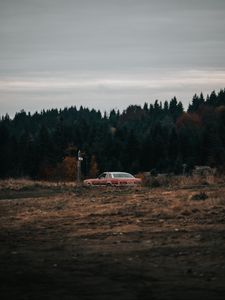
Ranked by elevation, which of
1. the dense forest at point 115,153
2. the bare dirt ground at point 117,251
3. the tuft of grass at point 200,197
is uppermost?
the dense forest at point 115,153

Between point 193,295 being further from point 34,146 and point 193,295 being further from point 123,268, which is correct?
point 34,146

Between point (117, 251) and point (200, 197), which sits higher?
Answer: point (200, 197)

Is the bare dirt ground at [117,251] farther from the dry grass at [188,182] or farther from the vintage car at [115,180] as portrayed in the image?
the vintage car at [115,180]

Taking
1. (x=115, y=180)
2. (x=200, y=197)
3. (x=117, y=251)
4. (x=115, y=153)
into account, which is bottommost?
(x=117, y=251)

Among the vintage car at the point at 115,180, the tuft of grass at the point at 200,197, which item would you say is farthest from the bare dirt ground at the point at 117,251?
the vintage car at the point at 115,180

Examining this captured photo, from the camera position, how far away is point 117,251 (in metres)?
12.0

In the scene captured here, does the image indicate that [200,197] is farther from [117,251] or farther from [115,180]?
[115,180]

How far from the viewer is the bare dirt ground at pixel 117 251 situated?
8.79 meters

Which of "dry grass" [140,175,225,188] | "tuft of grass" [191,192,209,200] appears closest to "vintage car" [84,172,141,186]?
"dry grass" [140,175,225,188]

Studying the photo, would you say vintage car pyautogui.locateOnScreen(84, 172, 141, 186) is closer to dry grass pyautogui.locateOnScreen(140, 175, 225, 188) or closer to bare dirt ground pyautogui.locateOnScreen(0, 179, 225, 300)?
dry grass pyautogui.locateOnScreen(140, 175, 225, 188)

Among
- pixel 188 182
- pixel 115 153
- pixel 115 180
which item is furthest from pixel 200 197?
pixel 115 153

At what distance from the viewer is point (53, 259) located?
36.9 ft

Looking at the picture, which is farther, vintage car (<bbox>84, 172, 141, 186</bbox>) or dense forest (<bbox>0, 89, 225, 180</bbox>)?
dense forest (<bbox>0, 89, 225, 180</bbox>)

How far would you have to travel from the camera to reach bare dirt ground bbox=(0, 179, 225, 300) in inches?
346
